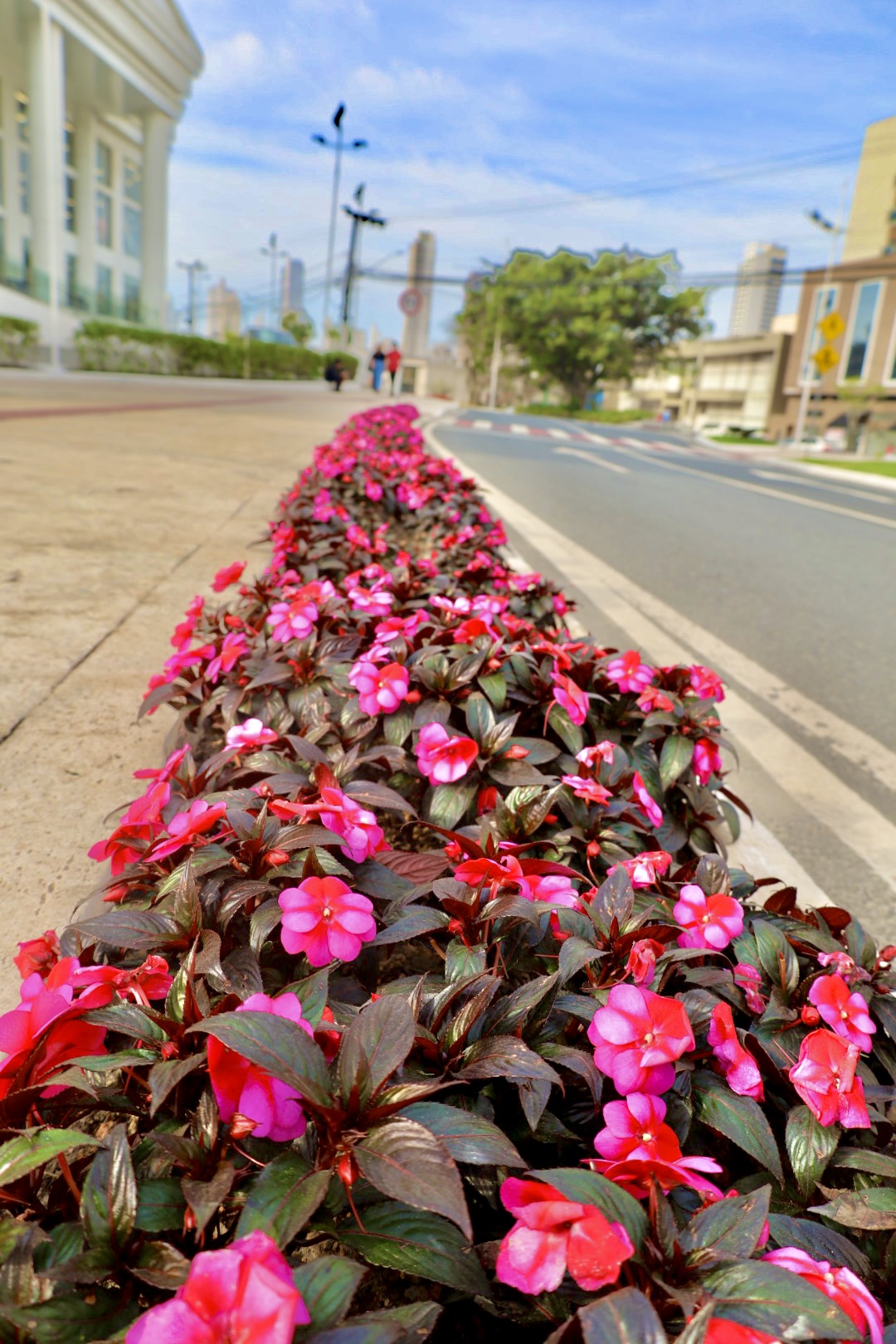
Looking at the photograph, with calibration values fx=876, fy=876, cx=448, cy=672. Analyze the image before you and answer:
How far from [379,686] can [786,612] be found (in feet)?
13.0

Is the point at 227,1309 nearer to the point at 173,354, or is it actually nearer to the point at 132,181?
the point at 173,354

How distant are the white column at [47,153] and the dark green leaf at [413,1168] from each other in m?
26.0

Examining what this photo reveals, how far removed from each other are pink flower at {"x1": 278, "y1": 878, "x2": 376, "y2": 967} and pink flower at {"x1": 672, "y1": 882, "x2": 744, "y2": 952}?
436 mm

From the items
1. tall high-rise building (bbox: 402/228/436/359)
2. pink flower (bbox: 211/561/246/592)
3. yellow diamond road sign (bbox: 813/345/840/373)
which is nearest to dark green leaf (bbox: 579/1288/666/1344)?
pink flower (bbox: 211/561/246/592)

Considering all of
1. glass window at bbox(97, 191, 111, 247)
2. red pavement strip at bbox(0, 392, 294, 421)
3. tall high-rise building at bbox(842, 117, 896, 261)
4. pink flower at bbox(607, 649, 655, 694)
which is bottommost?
pink flower at bbox(607, 649, 655, 694)

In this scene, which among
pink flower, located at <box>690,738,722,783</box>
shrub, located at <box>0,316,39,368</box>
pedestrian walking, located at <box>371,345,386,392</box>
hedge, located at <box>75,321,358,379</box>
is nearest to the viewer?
pink flower, located at <box>690,738,722,783</box>

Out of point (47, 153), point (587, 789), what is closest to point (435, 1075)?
point (587, 789)

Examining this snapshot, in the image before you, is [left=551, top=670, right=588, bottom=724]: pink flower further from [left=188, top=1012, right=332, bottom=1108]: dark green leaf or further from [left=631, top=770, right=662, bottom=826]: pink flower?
[left=188, top=1012, right=332, bottom=1108]: dark green leaf

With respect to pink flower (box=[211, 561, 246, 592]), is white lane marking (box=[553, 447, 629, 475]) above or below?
above

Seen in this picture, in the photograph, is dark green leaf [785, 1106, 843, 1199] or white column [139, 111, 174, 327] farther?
white column [139, 111, 174, 327]

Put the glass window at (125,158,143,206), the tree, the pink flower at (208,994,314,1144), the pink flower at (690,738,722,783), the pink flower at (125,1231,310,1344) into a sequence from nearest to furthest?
the pink flower at (125,1231,310,1344) < the pink flower at (208,994,314,1144) < the pink flower at (690,738,722,783) < the glass window at (125,158,143,206) < the tree

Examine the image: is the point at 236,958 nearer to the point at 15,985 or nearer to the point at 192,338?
the point at 15,985

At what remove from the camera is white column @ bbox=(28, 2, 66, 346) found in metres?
23.0

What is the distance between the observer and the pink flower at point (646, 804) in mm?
1531
